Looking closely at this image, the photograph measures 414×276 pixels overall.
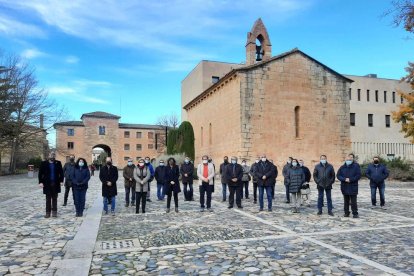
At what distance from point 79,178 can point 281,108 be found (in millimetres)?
16615

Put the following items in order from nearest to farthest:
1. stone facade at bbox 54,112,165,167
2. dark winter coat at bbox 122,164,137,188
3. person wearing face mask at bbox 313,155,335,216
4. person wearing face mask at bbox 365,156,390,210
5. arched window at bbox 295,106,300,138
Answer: person wearing face mask at bbox 313,155,335,216
dark winter coat at bbox 122,164,137,188
person wearing face mask at bbox 365,156,390,210
arched window at bbox 295,106,300,138
stone facade at bbox 54,112,165,167

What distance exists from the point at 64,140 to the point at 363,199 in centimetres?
6423

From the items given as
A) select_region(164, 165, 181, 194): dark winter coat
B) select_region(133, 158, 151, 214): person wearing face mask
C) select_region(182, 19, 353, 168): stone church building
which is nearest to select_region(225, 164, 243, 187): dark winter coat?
select_region(164, 165, 181, 194): dark winter coat

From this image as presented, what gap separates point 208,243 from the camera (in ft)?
22.2

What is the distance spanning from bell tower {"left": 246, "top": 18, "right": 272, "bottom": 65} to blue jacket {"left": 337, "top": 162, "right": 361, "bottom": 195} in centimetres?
1678

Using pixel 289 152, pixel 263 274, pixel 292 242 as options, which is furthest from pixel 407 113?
pixel 263 274

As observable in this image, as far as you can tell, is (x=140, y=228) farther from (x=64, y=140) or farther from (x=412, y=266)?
(x=64, y=140)

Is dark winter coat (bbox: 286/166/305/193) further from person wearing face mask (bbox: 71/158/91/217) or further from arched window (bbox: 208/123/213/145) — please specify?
arched window (bbox: 208/123/213/145)

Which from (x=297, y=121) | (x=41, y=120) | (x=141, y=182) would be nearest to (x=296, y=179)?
(x=141, y=182)

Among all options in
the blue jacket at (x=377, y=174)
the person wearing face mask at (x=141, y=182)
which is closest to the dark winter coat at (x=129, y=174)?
the person wearing face mask at (x=141, y=182)

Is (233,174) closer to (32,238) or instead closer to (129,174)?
(129,174)

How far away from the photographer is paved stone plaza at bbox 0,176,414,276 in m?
5.21

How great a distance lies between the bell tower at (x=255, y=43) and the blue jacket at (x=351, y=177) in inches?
661

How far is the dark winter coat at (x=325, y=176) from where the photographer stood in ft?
34.6
